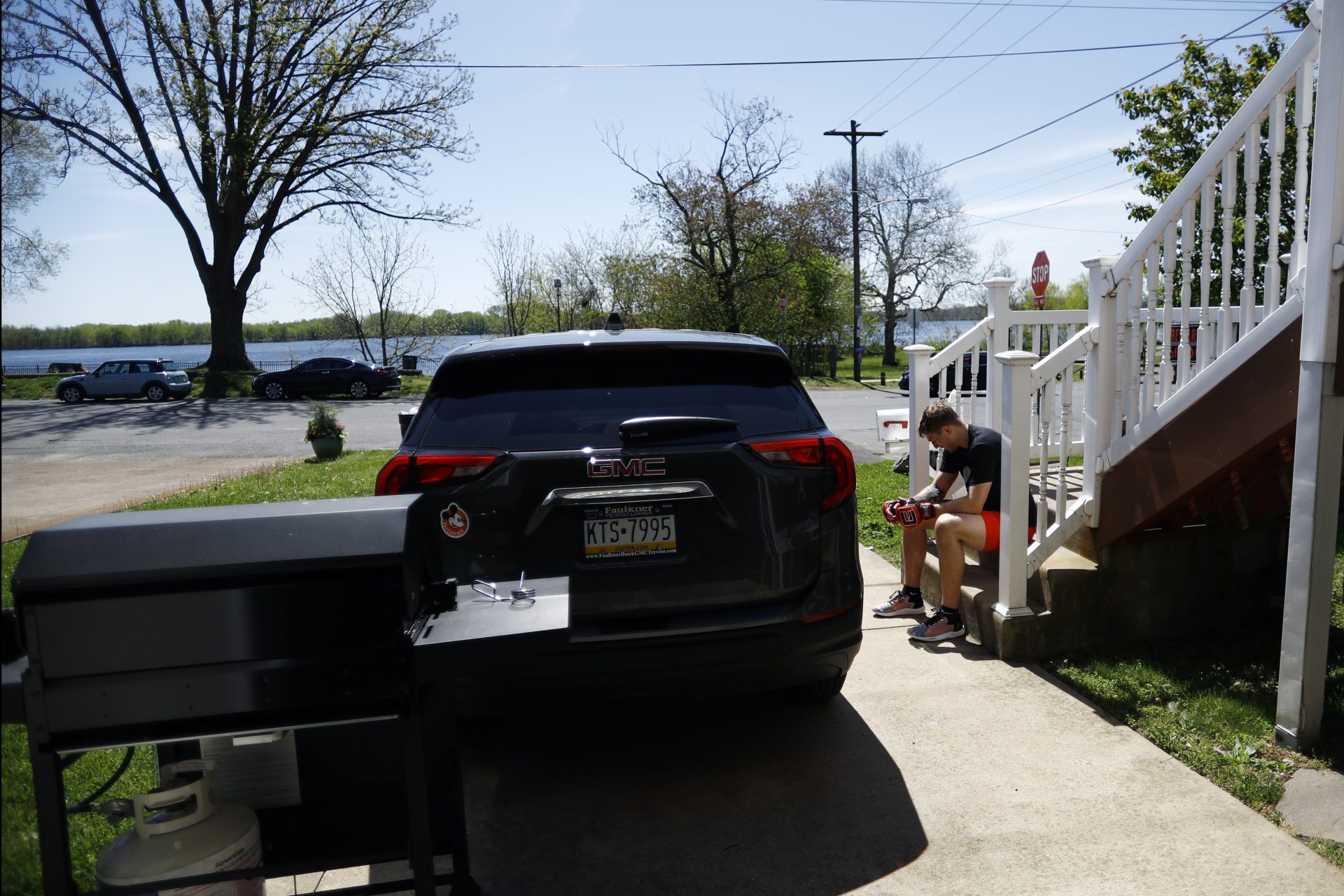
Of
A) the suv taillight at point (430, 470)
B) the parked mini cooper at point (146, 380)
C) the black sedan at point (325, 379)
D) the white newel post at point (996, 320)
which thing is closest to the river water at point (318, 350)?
the parked mini cooper at point (146, 380)

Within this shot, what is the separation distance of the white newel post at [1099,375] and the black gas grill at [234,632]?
3.53 m

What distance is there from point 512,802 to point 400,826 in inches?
26.9

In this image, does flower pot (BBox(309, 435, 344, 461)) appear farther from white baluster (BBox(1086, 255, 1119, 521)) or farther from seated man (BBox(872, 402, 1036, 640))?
white baluster (BBox(1086, 255, 1119, 521))

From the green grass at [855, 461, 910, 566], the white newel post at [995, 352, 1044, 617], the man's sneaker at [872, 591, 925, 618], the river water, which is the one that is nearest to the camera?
the white newel post at [995, 352, 1044, 617]

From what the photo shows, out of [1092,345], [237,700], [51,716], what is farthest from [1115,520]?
[51,716]

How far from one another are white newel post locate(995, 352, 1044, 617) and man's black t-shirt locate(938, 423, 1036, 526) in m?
0.21

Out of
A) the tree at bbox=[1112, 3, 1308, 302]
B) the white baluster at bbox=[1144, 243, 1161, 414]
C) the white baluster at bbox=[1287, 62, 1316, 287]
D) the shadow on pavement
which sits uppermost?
the tree at bbox=[1112, 3, 1308, 302]

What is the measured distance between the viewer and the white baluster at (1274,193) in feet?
12.1

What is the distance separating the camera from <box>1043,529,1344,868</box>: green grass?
11.4ft

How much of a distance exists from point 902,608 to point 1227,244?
2.59 meters

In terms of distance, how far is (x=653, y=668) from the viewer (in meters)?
3.16

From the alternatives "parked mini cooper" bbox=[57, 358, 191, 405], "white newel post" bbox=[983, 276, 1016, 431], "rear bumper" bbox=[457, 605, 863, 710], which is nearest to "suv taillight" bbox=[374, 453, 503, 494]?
"rear bumper" bbox=[457, 605, 863, 710]

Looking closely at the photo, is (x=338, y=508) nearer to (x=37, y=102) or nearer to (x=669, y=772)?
(x=37, y=102)

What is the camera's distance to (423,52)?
92.9 feet
